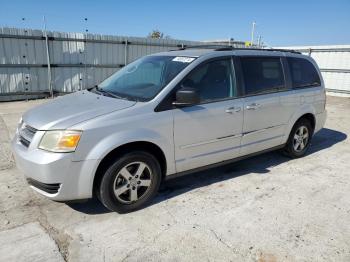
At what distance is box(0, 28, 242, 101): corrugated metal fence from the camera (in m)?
9.73

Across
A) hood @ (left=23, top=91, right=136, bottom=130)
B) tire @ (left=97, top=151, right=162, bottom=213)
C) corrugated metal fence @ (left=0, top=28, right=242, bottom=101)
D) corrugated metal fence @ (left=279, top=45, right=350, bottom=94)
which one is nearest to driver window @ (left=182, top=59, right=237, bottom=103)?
hood @ (left=23, top=91, right=136, bottom=130)

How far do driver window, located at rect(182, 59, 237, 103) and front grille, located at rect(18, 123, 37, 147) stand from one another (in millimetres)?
1701

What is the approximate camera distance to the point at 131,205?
334cm

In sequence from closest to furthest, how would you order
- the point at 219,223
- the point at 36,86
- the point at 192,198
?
the point at 219,223 < the point at 192,198 < the point at 36,86

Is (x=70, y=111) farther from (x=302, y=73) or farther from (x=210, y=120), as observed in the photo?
(x=302, y=73)

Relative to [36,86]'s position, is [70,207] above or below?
below

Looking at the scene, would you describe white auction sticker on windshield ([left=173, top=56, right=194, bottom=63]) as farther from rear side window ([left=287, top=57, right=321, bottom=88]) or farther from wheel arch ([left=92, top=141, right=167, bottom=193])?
rear side window ([left=287, top=57, right=321, bottom=88])

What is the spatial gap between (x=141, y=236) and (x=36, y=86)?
905 cm

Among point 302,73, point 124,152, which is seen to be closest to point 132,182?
point 124,152

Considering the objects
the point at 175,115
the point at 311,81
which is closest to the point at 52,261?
the point at 175,115

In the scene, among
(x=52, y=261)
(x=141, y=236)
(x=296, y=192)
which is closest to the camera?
(x=52, y=261)

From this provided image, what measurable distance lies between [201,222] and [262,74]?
233 cm

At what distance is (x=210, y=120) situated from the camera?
3697mm

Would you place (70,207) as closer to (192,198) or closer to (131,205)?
(131,205)
